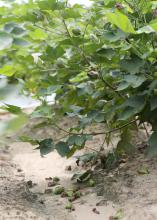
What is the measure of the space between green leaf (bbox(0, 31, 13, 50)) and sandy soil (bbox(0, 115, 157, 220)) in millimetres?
1222

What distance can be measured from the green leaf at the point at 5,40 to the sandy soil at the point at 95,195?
1.22 meters

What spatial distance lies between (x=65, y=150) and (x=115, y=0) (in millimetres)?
833

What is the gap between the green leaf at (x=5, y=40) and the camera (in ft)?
1.26

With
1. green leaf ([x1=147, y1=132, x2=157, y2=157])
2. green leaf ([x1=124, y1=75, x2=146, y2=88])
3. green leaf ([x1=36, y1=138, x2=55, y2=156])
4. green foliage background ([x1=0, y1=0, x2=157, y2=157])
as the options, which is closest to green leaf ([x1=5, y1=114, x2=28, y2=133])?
green foliage background ([x1=0, y1=0, x2=157, y2=157])

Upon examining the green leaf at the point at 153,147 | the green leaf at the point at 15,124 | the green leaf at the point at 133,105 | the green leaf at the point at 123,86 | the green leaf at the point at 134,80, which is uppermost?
the green leaf at the point at 15,124

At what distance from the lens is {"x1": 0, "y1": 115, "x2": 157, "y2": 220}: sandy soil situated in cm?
189

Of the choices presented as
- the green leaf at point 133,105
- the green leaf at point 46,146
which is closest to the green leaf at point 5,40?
the green leaf at point 133,105

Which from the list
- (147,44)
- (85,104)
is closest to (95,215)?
(85,104)

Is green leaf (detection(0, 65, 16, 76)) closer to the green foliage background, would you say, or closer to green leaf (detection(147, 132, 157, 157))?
the green foliage background

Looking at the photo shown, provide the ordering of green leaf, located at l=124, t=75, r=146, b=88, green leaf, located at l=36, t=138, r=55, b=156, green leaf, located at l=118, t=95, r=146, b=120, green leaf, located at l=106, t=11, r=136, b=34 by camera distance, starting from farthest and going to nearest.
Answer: green leaf, located at l=36, t=138, r=55, b=156, green leaf, located at l=118, t=95, r=146, b=120, green leaf, located at l=124, t=75, r=146, b=88, green leaf, located at l=106, t=11, r=136, b=34

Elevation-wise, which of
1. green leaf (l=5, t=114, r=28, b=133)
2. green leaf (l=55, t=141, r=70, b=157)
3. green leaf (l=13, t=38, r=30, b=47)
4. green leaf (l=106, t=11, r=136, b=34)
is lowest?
green leaf (l=55, t=141, r=70, b=157)

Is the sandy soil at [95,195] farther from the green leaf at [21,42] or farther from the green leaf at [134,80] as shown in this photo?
the green leaf at [21,42]

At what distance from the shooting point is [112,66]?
76.5 inches

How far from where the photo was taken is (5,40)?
0.40 metres
